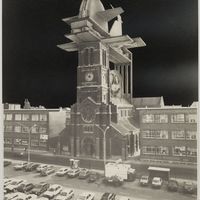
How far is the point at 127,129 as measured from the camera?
7.80 meters

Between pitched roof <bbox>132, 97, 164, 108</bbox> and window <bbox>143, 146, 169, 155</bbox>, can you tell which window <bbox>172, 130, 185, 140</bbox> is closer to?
window <bbox>143, 146, 169, 155</bbox>

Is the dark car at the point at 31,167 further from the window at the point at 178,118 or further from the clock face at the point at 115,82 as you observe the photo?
the window at the point at 178,118

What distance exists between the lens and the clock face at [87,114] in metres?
8.45

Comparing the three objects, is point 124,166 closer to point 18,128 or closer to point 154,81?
point 154,81

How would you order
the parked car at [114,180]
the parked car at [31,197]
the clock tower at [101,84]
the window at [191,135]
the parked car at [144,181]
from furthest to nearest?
the parked car at [31,197] → the clock tower at [101,84] → the parked car at [114,180] → the parked car at [144,181] → the window at [191,135]

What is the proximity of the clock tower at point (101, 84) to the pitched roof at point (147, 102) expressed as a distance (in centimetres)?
18

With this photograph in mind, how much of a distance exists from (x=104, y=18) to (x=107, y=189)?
466 cm

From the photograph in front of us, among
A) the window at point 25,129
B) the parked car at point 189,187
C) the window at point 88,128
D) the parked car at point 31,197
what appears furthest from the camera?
the window at point 25,129

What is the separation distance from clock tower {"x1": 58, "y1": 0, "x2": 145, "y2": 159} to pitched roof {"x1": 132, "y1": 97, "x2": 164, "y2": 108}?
18 centimetres

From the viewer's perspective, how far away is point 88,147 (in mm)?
8305

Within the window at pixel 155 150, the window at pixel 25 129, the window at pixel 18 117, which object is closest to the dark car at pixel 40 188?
the window at pixel 25 129

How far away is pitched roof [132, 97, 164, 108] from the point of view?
7.47 m

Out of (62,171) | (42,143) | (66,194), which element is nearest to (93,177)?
(66,194)

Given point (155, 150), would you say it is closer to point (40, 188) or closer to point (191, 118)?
point (191, 118)
